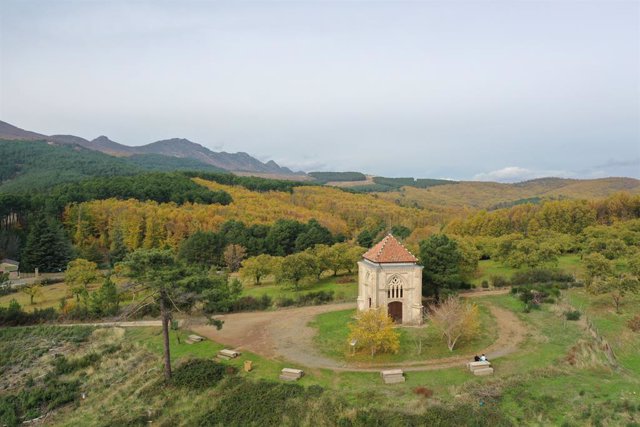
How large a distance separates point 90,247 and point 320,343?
167 feet

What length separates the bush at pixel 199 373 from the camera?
27.4 metres

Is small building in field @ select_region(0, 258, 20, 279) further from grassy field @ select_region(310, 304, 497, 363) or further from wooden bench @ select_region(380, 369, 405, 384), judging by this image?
wooden bench @ select_region(380, 369, 405, 384)

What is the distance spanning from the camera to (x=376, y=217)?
10600cm

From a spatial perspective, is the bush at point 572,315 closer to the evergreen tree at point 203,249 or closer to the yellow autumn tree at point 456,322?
the yellow autumn tree at point 456,322

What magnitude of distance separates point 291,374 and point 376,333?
6.38 meters

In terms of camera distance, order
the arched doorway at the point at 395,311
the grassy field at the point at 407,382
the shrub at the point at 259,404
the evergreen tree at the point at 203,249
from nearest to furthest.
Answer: the grassy field at the point at 407,382 → the shrub at the point at 259,404 → the arched doorway at the point at 395,311 → the evergreen tree at the point at 203,249

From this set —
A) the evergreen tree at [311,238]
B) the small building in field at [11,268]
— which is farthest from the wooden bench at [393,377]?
the small building in field at [11,268]

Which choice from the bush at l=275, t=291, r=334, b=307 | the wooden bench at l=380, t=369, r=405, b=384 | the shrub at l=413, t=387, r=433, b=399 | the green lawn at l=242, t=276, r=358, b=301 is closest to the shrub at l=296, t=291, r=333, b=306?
the bush at l=275, t=291, r=334, b=307

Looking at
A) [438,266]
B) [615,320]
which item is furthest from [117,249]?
[615,320]

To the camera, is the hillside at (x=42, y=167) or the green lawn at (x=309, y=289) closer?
the green lawn at (x=309, y=289)

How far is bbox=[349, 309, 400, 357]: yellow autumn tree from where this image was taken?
29.6 m

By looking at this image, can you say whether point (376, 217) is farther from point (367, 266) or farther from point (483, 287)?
point (367, 266)

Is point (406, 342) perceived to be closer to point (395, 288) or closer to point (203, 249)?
Answer: point (395, 288)

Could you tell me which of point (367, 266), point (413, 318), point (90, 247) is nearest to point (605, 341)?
point (413, 318)
